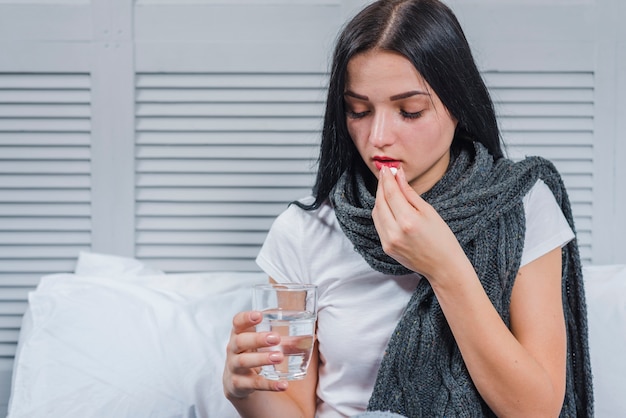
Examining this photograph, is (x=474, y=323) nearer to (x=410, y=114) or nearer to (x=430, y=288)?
(x=430, y=288)

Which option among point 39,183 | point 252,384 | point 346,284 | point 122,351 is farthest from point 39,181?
point 252,384

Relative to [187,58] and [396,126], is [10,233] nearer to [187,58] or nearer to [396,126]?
[187,58]

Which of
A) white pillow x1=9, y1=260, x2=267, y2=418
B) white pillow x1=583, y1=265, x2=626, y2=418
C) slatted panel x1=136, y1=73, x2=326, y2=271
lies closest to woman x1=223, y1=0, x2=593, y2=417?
white pillow x1=583, y1=265, x2=626, y2=418

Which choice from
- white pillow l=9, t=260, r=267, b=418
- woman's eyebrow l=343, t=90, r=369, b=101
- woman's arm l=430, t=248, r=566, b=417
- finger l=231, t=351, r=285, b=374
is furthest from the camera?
white pillow l=9, t=260, r=267, b=418

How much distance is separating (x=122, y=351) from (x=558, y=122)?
43.4 inches

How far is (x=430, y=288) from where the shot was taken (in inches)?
44.8

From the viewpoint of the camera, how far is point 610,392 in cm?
141

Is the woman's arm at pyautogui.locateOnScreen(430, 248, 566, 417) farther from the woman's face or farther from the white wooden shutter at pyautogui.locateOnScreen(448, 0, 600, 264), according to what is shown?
the white wooden shutter at pyautogui.locateOnScreen(448, 0, 600, 264)

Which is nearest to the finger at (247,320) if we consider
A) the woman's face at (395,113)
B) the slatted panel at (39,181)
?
the woman's face at (395,113)

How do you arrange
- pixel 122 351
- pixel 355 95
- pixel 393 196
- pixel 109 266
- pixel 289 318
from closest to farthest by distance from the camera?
pixel 289 318 → pixel 393 196 → pixel 355 95 → pixel 122 351 → pixel 109 266

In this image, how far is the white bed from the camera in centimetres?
140

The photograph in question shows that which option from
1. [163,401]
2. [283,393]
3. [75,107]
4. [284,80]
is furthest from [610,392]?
[75,107]

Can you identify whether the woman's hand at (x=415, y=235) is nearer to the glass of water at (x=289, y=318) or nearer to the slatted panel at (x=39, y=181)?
the glass of water at (x=289, y=318)

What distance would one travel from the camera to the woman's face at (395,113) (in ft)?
3.63
